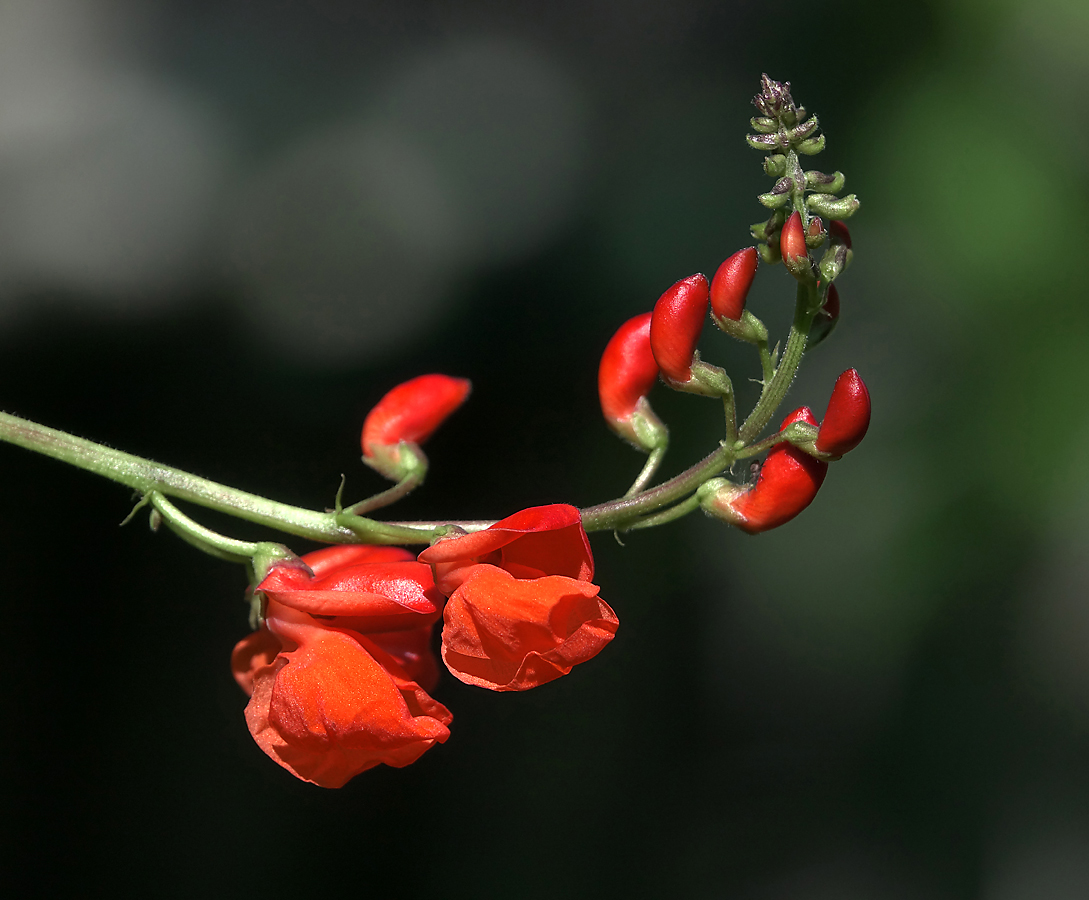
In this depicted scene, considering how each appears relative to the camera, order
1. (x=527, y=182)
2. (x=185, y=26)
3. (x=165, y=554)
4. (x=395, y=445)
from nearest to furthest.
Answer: (x=395, y=445), (x=165, y=554), (x=185, y=26), (x=527, y=182)

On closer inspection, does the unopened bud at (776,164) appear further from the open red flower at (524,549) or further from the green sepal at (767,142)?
the open red flower at (524,549)

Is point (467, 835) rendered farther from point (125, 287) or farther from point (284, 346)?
point (125, 287)

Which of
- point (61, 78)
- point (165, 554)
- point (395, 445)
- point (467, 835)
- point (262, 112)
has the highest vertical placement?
point (61, 78)

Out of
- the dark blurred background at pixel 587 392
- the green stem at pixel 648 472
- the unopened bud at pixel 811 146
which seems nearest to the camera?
the unopened bud at pixel 811 146

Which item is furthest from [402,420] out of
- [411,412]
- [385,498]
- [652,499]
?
[652,499]

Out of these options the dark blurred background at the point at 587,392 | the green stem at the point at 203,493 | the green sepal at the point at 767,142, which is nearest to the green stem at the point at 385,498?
the green stem at the point at 203,493

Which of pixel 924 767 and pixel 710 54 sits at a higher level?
pixel 710 54

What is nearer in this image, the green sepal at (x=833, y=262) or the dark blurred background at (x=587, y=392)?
the green sepal at (x=833, y=262)

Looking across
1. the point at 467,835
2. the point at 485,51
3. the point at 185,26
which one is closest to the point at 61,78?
the point at 185,26
